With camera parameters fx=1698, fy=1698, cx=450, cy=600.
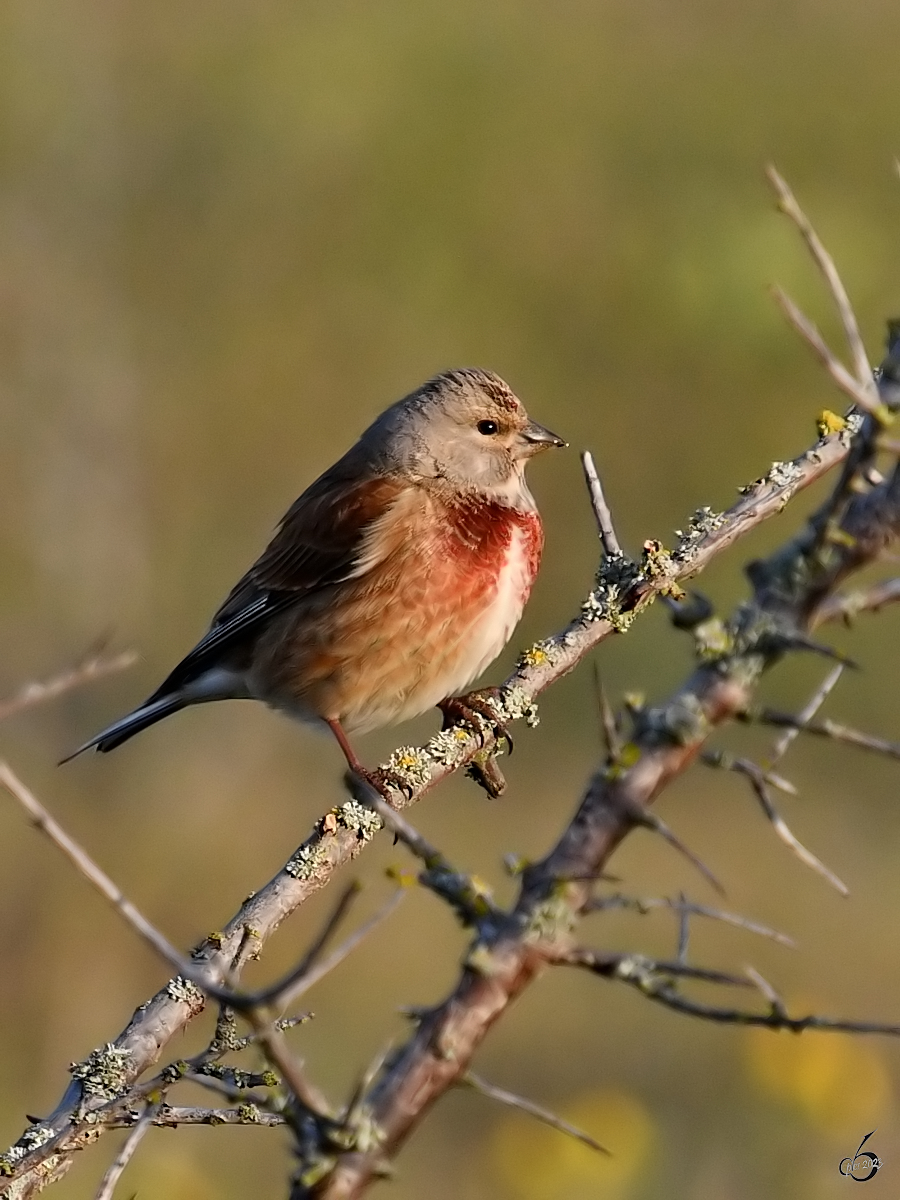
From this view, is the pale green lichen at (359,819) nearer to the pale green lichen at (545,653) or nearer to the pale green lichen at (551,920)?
the pale green lichen at (545,653)

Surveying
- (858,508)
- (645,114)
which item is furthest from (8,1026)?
(645,114)

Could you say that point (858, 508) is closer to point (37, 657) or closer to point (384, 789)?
point (384, 789)

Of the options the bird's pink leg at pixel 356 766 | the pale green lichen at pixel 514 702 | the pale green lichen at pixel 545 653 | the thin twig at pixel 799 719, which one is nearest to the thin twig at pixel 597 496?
the pale green lichen at pixel 545 653

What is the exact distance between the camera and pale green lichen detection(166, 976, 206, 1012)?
98.3 inches

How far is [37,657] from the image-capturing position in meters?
8.87

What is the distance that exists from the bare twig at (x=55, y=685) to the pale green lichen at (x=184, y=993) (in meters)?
0.72

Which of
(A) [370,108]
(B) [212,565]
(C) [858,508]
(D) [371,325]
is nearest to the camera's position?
(C) [858,508]

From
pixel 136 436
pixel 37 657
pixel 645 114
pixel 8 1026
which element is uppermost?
pixel 645 114

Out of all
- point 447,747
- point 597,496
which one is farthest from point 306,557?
point 597,496

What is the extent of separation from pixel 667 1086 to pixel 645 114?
9100 mm

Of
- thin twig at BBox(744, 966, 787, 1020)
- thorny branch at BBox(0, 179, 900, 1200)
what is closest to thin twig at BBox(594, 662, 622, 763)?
thorny branch at BBox(0, 179, 900, 1200)

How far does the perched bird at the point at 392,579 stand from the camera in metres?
4.58

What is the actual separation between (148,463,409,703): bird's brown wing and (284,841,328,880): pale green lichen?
1.55 meters

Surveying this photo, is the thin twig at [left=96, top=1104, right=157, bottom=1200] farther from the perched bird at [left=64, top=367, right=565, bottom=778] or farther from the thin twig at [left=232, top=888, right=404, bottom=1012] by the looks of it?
the perched bird at [left=64, top=367, right=565, bottom=778]
